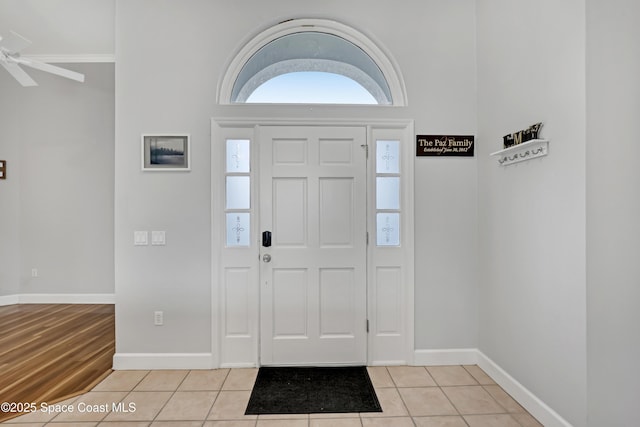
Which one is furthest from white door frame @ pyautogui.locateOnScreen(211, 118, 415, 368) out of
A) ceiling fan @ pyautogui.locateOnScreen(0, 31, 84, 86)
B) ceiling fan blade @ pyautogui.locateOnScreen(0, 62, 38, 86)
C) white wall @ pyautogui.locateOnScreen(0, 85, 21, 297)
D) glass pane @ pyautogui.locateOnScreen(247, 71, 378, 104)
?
white wall @ pyautogui.locateOnScreen(0, 85, 21, 297)

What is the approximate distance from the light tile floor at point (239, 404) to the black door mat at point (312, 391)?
6 cm

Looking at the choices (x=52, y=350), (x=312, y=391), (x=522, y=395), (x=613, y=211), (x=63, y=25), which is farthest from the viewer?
(x=63, y=25)

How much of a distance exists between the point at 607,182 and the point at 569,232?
31cm

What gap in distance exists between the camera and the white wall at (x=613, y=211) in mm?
1601

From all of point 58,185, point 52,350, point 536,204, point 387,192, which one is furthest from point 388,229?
point 58,185

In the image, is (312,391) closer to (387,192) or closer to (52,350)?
(387,192)

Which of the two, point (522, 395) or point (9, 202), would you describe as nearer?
point (522, 395)

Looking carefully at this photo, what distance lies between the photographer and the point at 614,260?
5.42 ft

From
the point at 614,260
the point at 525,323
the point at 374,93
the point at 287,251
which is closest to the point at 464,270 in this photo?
the point at 525,323

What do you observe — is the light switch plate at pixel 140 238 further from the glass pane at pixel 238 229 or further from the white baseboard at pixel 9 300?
the white baseboard at pixel 9 300

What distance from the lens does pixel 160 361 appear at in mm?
2697

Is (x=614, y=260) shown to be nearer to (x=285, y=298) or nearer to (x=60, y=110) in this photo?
(x=285, y=298)

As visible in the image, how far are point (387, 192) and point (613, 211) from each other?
4.91ft

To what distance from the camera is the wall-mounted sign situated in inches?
110
